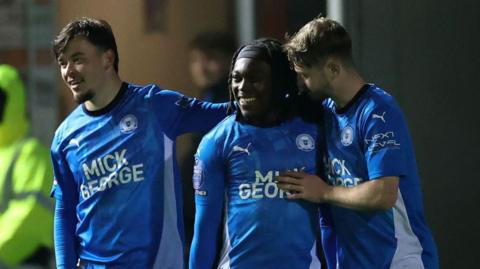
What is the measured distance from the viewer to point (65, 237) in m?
4.96

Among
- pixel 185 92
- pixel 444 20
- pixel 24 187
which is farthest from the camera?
pixel 444 20

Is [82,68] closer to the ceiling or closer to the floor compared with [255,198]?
closer to the ceiling

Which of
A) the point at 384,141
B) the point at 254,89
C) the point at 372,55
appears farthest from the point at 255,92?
the point at 372,55

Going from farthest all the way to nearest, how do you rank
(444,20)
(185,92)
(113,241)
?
(444,20) < (185,92) < (113,241)

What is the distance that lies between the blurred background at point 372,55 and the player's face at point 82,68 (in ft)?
4.95

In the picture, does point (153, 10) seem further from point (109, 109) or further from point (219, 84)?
point (109, 109)

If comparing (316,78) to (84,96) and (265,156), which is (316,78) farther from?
(84,96)

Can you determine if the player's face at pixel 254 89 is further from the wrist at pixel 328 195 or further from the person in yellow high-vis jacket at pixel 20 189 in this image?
the person in yellow high-vis jacket at pixel 20 189

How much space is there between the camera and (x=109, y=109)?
4922 mm

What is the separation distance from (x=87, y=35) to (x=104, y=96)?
0.25 meters

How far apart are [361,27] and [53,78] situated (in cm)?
165

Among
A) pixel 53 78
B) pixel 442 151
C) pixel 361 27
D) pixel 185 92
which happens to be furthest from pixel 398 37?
pixel 53 78

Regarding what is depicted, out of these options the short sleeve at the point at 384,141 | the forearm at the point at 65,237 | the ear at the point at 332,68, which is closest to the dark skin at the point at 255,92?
the ear at the point at 332,68

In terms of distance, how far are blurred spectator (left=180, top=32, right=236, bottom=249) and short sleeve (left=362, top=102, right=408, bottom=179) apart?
199 cm
